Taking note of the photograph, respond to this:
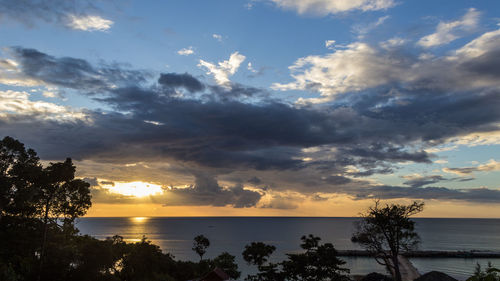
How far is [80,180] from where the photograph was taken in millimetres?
44438

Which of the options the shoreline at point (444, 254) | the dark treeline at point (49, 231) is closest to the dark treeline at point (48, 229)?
the dark treeline at point (49, 231)

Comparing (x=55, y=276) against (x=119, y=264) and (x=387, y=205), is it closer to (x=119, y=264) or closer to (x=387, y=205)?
(x=119, y=264)

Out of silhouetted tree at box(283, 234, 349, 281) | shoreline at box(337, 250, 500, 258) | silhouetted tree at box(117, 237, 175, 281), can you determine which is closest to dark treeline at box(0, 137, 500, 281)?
silhouetted tree at box(283, 234, 349, 281)

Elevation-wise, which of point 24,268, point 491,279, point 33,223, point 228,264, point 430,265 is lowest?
point 430,265

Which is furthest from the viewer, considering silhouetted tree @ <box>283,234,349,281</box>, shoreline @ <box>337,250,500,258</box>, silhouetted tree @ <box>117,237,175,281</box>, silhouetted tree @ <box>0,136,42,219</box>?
shoreline @ <box>337,250,500,258</box>

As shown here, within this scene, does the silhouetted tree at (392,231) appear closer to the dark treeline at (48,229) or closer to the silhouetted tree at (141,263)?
the dark treeline at (48,229)

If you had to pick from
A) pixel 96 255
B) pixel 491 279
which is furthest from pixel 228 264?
pixel 491 279

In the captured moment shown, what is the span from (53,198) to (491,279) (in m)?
47.9

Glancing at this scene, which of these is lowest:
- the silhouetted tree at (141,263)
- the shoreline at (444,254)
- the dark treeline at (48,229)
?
the shoreline at (444,254)

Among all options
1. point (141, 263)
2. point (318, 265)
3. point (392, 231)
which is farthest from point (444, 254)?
point (141, 263)

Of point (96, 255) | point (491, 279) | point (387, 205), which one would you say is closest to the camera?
point (491, 279)

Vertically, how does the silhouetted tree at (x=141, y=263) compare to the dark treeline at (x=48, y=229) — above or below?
below

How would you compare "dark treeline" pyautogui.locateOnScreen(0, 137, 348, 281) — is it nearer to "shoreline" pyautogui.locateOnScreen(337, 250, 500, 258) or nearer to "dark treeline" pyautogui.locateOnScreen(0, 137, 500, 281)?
"dark treeline" pyautogui.locateOnScreen(0, 137, 500, 281)

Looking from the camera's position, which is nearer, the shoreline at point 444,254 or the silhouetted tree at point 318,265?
the silhouetted tree at point 318,265
